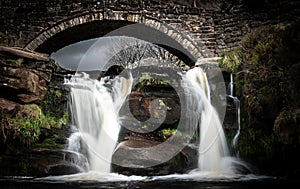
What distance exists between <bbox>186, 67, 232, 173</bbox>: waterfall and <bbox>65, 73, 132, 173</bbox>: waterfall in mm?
1941

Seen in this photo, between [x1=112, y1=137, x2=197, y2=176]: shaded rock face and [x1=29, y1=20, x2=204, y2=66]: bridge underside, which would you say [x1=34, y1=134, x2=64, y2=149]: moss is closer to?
[x1=112, y1=137, x2=197, y2=176]: shaded rock face

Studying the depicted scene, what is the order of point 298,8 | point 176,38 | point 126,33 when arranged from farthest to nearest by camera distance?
point 126,33 → point 176,38 → point 298,8

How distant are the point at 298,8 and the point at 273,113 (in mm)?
4983

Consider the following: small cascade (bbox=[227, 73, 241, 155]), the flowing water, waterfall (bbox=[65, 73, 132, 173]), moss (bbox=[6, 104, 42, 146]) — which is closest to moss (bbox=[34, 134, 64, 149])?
moss (bbox=[6, 104, 42, 146])

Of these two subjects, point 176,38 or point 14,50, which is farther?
point 176,38

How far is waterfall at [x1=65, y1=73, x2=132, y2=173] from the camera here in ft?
22.1

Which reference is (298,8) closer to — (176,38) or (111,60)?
(176,38)

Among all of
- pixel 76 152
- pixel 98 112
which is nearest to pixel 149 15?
pixel 98 112

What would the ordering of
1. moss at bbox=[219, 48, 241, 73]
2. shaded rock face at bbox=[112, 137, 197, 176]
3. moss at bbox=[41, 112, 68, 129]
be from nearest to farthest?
shaded rock face at bbox=[112, 137, 197, 176], moss at bbox=[41, 112, 68, 129], moss at bbox=[219, 48, 241, 73]

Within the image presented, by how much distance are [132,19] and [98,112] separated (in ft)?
15.9

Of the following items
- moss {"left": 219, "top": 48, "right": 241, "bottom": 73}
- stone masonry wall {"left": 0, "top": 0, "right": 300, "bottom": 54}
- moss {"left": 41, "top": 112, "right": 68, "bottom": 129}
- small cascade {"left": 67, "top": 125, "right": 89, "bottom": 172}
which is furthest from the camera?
stone masonry wall {"left": 0, "top": 0, "right": 300, "bottom": 54}

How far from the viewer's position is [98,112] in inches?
328

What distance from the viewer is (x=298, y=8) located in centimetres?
964

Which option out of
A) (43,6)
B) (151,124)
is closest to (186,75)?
(151,124)
